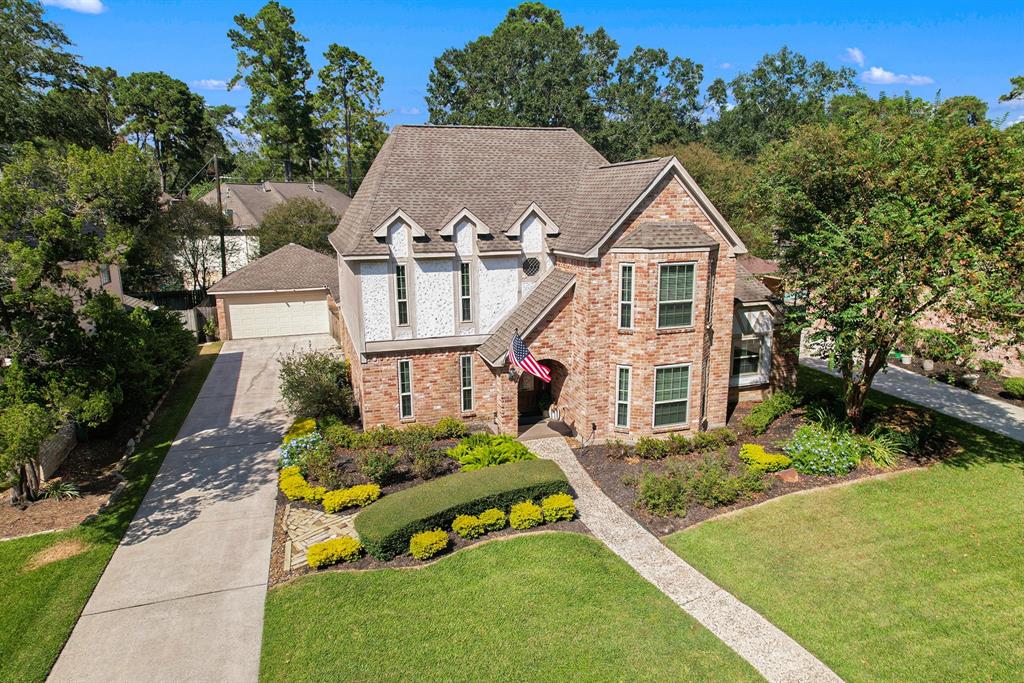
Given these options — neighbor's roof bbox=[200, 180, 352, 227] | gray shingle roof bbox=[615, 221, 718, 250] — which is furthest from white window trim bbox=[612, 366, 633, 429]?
neighbor's roof bbox=[200, 180, 352, 227]

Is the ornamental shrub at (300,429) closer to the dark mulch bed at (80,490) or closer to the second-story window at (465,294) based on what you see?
the dark mulch bed at (80,490)

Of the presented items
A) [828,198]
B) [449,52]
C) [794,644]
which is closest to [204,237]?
[449,52]

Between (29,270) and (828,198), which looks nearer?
(29,270)

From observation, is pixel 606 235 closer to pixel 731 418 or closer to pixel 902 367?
pixel 731 418

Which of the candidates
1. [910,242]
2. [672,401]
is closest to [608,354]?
[672,401]

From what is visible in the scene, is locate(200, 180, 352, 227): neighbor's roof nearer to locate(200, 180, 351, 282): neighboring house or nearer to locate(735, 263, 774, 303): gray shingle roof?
locate(200, 180, 351, 282): neighboring house

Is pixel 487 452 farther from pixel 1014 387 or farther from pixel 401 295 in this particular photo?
pixel 1014 387
